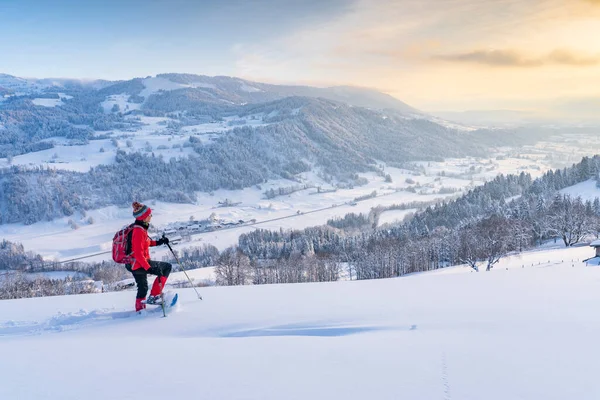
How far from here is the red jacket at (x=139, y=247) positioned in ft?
23.5

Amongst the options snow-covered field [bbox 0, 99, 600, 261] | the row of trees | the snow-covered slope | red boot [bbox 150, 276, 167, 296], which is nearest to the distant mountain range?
snow-covered field [bbox 0, 99, 600, 261]

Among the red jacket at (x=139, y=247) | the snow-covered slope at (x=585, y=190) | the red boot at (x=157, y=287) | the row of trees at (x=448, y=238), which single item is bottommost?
the row of trees at (x=448, y=238)

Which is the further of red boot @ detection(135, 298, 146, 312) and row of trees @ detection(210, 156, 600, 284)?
row of trees @ detection(210, 156, 600, 284)

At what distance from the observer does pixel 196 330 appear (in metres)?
6.12

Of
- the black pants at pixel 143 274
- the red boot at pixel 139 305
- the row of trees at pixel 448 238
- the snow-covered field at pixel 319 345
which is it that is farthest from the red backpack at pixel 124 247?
the row of trees at pixel 448 238

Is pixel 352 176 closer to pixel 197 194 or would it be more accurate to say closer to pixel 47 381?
pixel 197 194

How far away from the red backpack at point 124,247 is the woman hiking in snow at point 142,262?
0.08 meters

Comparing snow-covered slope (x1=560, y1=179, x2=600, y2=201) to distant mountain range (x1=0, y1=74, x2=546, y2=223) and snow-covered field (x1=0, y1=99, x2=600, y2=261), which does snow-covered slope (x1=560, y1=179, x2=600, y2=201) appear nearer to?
snow-covered field (x1=0, y1=99, x2=600, y2=261)

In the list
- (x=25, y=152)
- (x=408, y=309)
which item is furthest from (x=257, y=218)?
(x=25, y=152)

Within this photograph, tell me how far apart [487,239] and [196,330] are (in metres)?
41.0

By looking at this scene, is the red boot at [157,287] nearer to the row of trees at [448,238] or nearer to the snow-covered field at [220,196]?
the row of trees at [448,238]

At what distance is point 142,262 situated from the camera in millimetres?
7215

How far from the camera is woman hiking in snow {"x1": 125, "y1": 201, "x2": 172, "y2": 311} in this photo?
283 inches

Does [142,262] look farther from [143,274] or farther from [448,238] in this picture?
[448,238]
